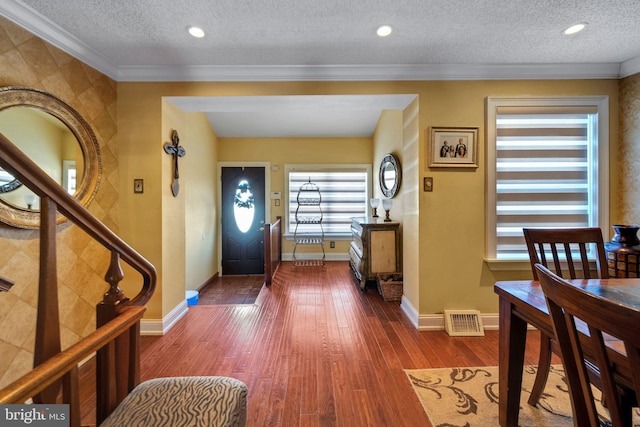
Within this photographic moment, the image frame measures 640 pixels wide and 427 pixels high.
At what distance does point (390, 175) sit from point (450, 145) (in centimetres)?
153

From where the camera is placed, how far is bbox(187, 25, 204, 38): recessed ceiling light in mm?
1926

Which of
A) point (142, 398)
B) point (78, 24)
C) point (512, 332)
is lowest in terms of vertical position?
point (142, 398)

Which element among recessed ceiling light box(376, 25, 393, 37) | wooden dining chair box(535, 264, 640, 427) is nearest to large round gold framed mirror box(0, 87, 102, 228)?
recessed ceiling light box(376, 25, 393, 37)

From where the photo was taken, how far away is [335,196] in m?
5.54

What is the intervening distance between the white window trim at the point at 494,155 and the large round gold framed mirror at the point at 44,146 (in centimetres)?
358

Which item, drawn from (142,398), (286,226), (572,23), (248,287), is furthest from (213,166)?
(572,23)

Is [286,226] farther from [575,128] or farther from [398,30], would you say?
[575,128]

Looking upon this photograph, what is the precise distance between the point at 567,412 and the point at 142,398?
2.24 metres

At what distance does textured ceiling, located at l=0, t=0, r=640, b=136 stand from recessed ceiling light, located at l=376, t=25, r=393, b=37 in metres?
0.05

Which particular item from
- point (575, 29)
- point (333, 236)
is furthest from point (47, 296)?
point (333, 236)

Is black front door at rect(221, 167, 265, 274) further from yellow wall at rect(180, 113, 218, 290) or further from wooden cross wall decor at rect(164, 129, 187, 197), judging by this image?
wooden cross wall decor at rect(164, 129, 187, 197)

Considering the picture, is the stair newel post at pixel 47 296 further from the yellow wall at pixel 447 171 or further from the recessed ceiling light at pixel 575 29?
the recessed ceiling light at pixel 575 29

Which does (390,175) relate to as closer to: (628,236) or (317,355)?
(628,236)

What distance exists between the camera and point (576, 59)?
2352 mm
